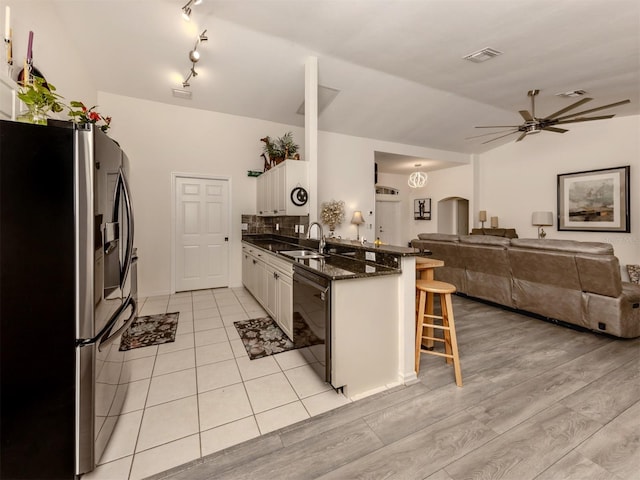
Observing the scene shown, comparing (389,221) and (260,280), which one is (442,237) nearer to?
(260,280)

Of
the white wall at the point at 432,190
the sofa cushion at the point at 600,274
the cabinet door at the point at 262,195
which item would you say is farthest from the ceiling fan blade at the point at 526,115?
the cabinet door at the point at 262,195

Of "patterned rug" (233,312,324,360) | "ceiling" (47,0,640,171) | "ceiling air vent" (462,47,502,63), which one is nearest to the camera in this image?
"patterned rug" (233,312,324,360)

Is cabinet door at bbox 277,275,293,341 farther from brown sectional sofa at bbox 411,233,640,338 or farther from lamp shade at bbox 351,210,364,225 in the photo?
lamp shade at bbox 351,210,364,225

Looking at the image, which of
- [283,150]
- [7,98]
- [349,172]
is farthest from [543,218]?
[7,98]

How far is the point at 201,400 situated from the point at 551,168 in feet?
25.4

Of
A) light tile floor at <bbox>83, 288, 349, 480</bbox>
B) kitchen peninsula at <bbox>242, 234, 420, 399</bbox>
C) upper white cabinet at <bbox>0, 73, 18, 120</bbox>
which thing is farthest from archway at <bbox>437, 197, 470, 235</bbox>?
upper white cabinet at <bbox>0, 73, 18, 120</bbox>

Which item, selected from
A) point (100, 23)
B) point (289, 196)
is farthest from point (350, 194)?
point (100, 23)

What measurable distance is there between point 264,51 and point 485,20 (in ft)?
8.67

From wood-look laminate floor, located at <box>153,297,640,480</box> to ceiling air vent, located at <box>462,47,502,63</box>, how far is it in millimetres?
3709

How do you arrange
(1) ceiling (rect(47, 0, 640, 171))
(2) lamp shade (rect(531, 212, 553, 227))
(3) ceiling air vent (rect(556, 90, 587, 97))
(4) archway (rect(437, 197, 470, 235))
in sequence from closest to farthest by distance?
1. (1) ceiling (rect(47, 0, 640, 171))
2. (3) ceiling air vent (rect(556, 90, 587, 97))
3. (2) lamp shade (rect(531, 212, 553, 227))
4. (4) archway (rect(437, 197, 470, 235))

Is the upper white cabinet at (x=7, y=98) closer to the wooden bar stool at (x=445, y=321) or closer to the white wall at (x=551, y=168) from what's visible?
the wooden bar stool at (x=445, y=321)

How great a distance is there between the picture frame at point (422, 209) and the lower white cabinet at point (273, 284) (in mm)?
6002

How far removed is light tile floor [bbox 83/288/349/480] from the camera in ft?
4.79

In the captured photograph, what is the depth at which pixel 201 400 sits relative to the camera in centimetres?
188
